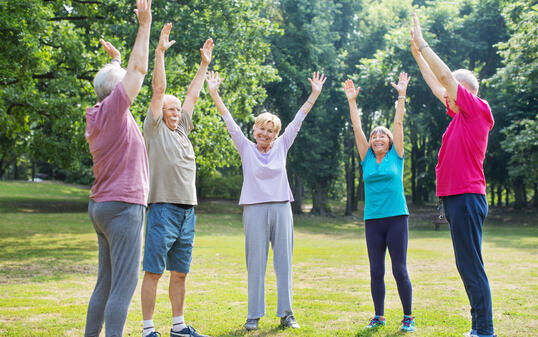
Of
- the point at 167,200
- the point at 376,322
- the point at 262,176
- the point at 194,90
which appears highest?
the point at 194,90

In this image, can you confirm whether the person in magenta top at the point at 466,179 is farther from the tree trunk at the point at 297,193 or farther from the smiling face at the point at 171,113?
the tree trunk at the point at 297,193

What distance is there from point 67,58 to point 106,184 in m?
13.9

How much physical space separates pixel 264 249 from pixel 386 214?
4.57 feet

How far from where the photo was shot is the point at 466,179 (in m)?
4.48

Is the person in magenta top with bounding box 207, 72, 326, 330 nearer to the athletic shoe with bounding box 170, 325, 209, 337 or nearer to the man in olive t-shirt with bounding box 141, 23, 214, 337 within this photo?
the athletic shoe with bounding box 170, 325, 209, 337

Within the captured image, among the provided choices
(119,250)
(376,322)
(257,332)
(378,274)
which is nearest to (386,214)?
(378,274)

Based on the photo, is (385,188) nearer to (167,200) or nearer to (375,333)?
(375,333)

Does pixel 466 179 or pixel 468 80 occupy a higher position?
pixel 468 80

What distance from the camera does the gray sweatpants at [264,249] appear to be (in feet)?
17.7

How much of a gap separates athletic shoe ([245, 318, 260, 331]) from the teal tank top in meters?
1.66

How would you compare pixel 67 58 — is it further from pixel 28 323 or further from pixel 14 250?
pixel 28 323

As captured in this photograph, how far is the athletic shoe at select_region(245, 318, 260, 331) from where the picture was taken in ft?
17.4

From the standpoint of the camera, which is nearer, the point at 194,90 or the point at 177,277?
the point at 177,277

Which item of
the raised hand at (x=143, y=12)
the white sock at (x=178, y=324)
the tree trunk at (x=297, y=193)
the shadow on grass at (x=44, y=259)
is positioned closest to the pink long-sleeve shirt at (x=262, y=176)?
the white sock at (x=178, y=324)
